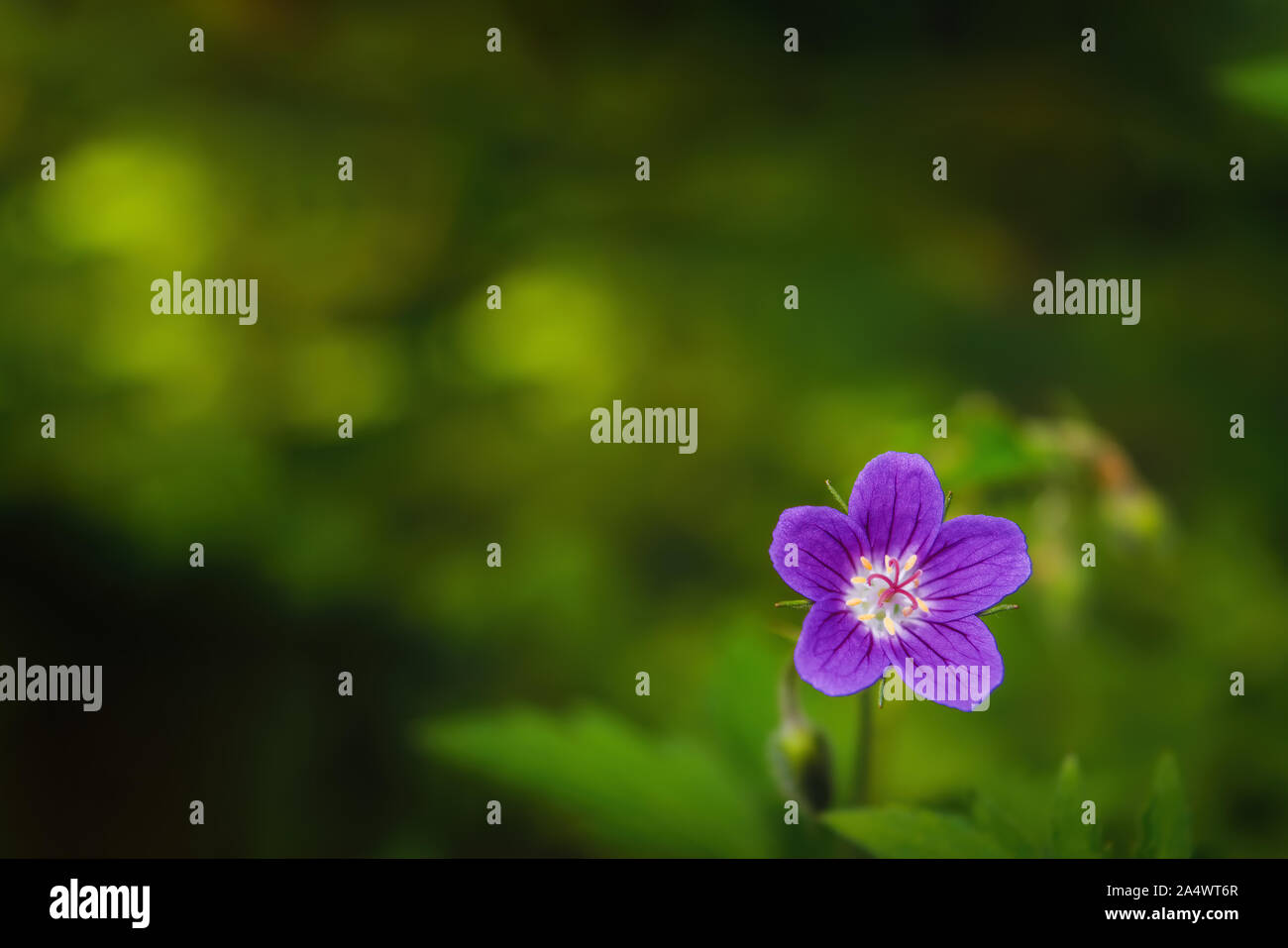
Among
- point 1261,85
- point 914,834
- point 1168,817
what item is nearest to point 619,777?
point 914,834

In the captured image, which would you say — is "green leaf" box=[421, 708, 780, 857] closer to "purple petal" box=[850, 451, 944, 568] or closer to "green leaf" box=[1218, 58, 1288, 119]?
"purple petal" box=[850, 451, 944, 568]

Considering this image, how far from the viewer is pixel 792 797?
183cm

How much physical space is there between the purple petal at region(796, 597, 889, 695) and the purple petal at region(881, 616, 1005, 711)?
3 centimetres

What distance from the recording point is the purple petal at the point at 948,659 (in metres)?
1.41

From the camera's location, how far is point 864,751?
1722 millimetres

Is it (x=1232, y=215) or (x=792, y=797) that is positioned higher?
(x=1232, y=215)

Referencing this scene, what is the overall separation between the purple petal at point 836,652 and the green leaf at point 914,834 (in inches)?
9.6

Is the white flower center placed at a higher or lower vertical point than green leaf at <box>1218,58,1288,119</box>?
lower

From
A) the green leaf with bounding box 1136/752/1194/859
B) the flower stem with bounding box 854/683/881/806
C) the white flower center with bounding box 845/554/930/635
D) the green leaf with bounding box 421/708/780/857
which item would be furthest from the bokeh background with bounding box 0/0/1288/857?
the white flower center with bounding box 845/554/930/635

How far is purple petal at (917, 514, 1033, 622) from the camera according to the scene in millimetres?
1502

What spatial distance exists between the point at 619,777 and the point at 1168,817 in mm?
887
